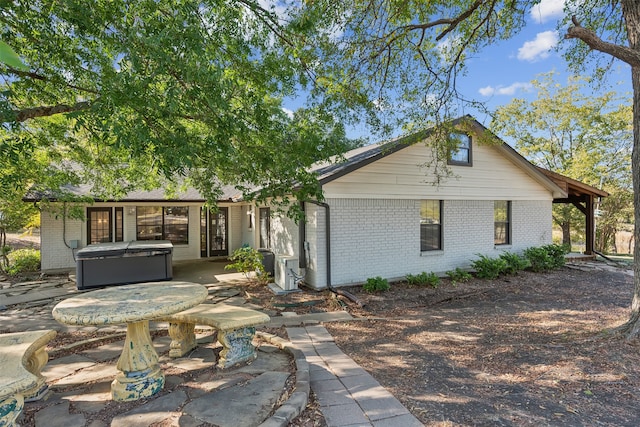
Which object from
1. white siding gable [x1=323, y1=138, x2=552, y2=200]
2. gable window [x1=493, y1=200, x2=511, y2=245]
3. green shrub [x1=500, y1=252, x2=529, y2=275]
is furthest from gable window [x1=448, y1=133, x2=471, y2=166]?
green shrub [x1=500, y1=252, x2=529, y2=275]

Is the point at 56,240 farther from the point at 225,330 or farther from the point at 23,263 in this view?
the point at 225,330

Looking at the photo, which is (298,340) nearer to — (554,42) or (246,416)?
(246,416)

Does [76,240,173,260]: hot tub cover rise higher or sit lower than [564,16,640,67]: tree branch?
lower

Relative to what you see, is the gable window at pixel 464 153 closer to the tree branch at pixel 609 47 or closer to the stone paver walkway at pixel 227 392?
the tree branch at pixel 609 47

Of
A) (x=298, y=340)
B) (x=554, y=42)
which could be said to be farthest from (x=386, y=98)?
(x=298, y=340)

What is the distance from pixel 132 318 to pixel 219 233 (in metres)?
11.5

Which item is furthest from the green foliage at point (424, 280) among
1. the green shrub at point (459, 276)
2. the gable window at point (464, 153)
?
the gable window at point (464, 153)

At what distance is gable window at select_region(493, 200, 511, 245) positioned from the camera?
11521 mm

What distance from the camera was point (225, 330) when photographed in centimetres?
392

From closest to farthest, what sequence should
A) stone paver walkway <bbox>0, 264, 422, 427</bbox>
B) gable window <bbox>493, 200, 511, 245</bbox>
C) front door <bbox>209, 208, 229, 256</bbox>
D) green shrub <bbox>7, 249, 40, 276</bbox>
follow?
stone paver walkway <bbox>0, 264, 422, 427</bbox> < green shrub <bbox>7, 249, 40, 276</bbox> < gable window <bbox>493, 200, 511, 245</bbox> < front door <bbox>209, 208, 229, 256</bbox>

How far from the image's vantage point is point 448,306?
7.33 m

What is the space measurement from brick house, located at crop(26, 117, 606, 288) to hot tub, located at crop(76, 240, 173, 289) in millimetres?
3180

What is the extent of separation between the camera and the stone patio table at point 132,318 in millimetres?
3047

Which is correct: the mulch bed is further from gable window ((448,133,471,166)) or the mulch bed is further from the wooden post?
the wooden post
